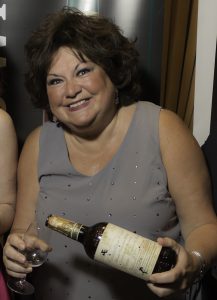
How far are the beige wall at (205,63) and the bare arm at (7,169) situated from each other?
2.31 ft

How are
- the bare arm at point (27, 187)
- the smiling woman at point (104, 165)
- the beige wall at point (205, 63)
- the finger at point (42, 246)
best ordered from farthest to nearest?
the beige wall at point (205, 63)
the bare arm at point (27, 187)
the smiling woman at point (104, 165)
the finger at point (42, 246)

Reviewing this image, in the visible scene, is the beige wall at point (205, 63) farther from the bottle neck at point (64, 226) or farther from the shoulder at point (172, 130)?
the bottle neck at point (64, 226)

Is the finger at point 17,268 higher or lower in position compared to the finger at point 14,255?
lower

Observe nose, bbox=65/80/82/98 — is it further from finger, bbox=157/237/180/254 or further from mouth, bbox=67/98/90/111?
finger, bbox=157/237/180/254

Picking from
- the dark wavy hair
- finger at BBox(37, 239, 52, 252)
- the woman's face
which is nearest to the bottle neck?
finger at BBox(37, 239, 52, 252)

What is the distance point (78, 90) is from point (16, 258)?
441 mm

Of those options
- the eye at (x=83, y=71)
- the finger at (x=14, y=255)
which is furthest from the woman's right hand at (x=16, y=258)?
the eye at (x=83, y=71)

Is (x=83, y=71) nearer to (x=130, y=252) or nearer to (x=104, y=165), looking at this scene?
(x=104, y=165)

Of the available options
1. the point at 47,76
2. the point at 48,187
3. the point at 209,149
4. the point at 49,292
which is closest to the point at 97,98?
the point at 47,76

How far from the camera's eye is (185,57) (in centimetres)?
160

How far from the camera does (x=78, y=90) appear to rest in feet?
3.81

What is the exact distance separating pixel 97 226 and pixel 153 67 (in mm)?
758

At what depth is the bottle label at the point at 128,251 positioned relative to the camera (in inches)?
33.5

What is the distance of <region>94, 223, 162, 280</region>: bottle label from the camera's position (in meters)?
0.85
